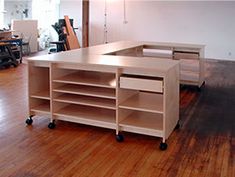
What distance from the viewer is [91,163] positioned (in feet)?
10.0

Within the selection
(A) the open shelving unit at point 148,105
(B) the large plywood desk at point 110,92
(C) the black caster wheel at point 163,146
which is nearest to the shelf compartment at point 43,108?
(B) the large plywood desk at point 110,92

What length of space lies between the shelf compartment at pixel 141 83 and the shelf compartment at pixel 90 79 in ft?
0.59

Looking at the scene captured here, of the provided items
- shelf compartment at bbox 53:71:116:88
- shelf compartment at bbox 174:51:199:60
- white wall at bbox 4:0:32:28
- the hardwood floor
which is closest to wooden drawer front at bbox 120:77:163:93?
shelf compartment at bbox 53:71:116:88

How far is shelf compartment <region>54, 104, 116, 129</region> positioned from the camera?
3.72m

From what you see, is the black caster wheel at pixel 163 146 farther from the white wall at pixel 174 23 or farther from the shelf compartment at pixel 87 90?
the white wall at pixel 174 23

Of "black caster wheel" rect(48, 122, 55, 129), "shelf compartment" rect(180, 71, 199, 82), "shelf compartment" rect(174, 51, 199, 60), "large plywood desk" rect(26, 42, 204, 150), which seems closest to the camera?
"large plywood desk" rect(26, 42, 204, 150)

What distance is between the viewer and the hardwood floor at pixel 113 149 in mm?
2916

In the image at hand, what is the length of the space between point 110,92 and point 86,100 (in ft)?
1.09

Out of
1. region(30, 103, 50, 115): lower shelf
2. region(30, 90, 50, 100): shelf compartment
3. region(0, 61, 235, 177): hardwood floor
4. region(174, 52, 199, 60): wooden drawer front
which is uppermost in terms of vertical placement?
region(174, 52, 199, 60): wooden drawer front

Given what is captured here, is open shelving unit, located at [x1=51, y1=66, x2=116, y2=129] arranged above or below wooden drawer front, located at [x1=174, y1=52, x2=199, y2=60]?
below

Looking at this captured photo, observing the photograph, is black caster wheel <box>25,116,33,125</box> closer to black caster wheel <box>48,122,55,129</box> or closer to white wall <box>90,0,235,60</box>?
black caster wheel <box>48,122,55,129</box>

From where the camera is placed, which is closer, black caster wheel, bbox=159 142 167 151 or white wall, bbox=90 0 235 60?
black caster wheel, bbox=159 142 167 151

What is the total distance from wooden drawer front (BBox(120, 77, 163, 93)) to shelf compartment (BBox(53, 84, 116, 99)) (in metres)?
0.24

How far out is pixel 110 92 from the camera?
383cm
